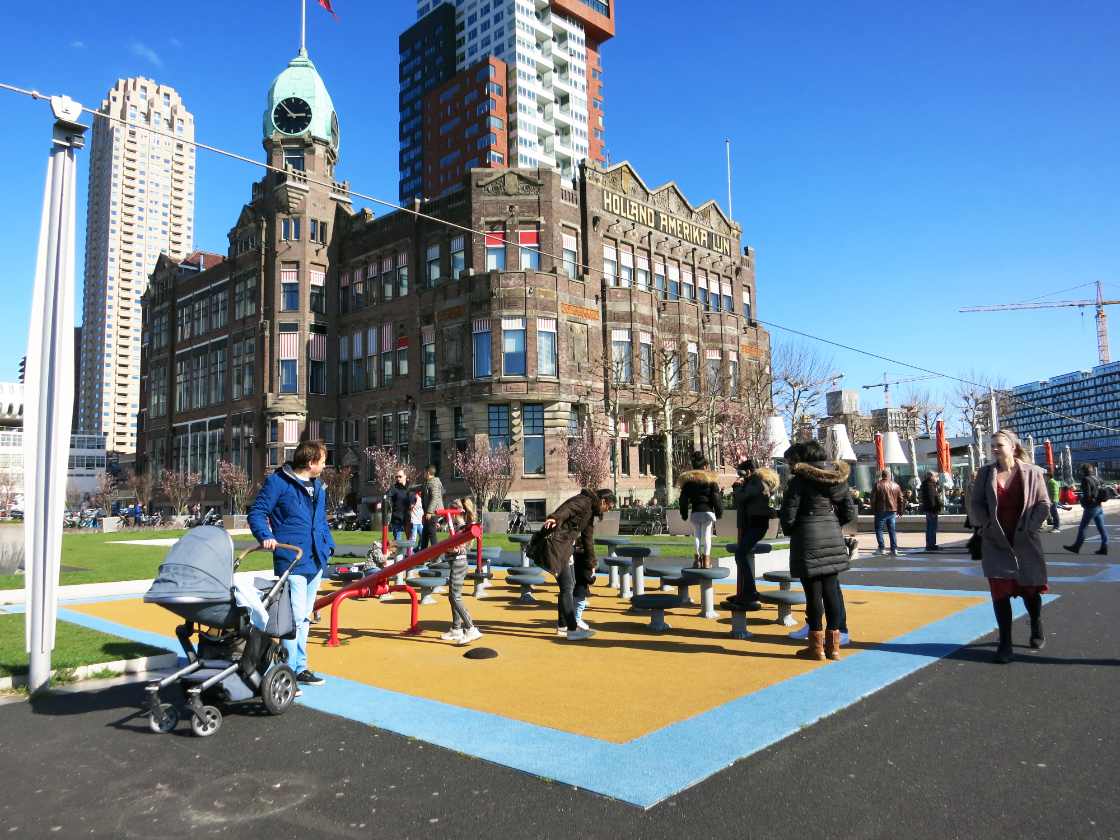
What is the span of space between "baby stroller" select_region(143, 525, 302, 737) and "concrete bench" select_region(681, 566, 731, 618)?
16.3 feet

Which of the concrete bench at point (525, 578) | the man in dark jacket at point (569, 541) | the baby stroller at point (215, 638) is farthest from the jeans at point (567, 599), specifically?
the baby stroller at point (215, 638)

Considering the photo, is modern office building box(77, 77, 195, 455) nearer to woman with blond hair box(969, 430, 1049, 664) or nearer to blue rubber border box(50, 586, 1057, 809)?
blue rubber border box(50, 586, 1057, 809)

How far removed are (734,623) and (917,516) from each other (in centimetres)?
2529

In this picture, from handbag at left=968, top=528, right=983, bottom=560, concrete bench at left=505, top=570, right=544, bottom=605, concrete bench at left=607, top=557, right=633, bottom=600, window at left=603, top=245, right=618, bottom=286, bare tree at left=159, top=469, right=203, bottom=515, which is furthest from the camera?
bare tree at left=159, top=469, right=203, bottom=515

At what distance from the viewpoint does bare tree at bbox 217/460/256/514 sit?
4344 centimetres

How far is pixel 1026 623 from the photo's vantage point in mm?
8656

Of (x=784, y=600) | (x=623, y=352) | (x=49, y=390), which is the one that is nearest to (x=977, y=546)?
(x=784, y=600)

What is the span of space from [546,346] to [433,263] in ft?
26.9

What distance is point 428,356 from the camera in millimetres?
38875

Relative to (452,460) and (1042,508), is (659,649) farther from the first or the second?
(452,460)

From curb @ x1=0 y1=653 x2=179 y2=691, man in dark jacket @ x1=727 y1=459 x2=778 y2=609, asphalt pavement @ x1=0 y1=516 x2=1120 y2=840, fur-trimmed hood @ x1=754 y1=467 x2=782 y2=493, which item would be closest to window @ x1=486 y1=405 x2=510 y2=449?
fur-trimmed hood @ x1=754 y1=467 x2=782 y2=493

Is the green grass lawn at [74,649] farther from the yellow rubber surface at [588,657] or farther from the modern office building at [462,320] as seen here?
the modern office building at [462,320]

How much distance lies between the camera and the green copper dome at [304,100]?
45625 millimetres

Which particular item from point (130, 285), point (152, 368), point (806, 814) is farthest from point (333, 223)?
point (130, 285)
